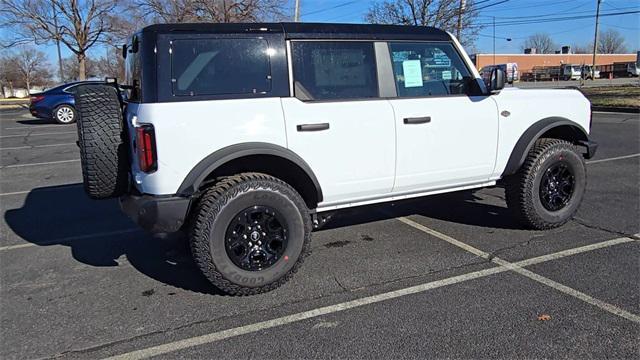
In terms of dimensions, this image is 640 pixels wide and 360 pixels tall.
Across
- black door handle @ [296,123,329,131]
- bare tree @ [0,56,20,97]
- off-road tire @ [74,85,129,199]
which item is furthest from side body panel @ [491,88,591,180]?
bare tree @ [0,56,20,97]

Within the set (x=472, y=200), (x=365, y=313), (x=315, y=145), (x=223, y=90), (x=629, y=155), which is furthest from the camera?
(x=629, y=155)

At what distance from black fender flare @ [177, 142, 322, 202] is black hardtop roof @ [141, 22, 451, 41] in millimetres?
885

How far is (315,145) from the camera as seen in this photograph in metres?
3.79

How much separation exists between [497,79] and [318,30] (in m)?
1.72

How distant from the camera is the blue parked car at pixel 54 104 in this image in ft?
58.4

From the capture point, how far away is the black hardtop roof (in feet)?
11.5

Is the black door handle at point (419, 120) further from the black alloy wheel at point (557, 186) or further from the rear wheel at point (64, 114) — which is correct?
the rear wheel at point (64, 114)

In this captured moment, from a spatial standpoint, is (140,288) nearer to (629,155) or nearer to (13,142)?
(629,155)

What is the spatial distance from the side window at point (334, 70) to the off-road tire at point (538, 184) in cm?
182

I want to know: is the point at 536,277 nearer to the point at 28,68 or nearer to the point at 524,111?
the point at 524,111

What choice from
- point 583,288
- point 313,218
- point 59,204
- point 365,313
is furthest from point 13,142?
point 583,288

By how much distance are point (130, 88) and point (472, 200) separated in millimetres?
4283

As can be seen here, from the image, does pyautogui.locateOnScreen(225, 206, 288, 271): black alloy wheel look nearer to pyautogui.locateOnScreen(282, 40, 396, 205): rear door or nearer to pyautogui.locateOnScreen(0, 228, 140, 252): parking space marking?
pyautogui.locateOnScreen(282, 40, 396, 205): rear door

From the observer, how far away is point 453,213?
563 cm
